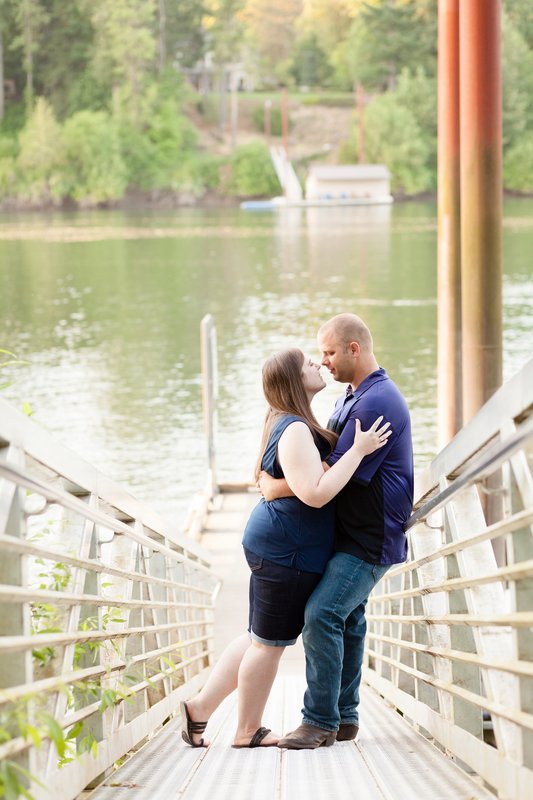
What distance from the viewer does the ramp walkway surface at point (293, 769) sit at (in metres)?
2.71

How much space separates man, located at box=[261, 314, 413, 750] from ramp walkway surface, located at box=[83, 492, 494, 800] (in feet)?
0.86

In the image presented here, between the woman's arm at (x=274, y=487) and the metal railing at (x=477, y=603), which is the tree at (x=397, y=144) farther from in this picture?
the woman's arm at (x=274, y=487)

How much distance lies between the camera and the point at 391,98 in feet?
287

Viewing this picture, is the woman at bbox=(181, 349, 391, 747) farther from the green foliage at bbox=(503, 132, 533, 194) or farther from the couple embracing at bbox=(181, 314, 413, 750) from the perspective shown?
the green foliage at bbox=(503, 132, 533, 194)

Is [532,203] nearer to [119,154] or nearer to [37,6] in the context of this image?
[119,154]

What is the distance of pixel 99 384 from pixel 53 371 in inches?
81.4

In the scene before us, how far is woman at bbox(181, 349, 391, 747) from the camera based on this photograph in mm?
3117

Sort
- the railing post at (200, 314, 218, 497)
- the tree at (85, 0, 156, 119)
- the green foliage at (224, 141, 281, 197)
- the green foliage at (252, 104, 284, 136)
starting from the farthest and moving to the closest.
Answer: the green foliage at (252, 104, 284, 136)
the tree at (85, 0, 156, 119)
the green foliage at (224, 141, 281, 197)
the railing post at (200, 314, 218, 497)

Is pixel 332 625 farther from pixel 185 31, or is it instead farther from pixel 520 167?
pixel 185 31

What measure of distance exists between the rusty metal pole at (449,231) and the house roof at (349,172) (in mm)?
73279

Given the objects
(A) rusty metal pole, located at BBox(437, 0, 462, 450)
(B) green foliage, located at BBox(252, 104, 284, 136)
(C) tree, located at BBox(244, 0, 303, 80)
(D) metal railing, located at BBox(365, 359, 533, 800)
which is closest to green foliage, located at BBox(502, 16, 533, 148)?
(B) green foliage, located at BBox(252, 104, 284, 136)

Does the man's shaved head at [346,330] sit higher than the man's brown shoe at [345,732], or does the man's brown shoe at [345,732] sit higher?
the man's shaved head at [346,330]

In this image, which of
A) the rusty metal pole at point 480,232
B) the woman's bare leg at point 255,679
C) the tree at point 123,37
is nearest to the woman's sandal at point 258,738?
the woman's bare leg at point 255,679

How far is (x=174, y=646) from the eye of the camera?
3.83 metres
